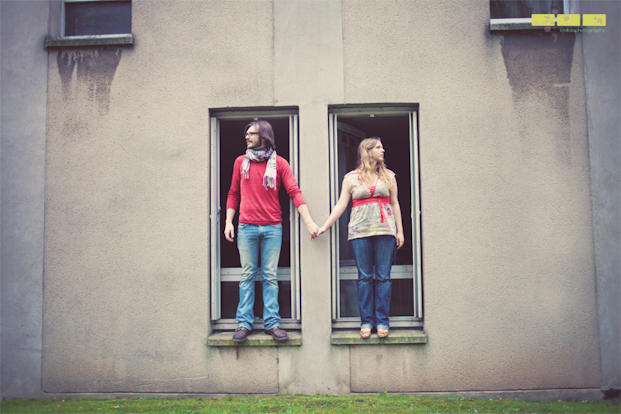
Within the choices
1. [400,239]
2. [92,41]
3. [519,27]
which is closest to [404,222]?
[400,239]

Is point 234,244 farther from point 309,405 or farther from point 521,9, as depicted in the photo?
point 521,9

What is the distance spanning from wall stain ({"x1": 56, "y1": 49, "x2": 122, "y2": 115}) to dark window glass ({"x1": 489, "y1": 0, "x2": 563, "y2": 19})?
4094mm

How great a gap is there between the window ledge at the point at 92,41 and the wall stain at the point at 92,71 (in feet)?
0.24

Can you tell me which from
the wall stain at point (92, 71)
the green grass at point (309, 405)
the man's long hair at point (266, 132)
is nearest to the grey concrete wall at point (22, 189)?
the wall stain at point (92, 71)

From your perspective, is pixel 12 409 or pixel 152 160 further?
pixel 152 160

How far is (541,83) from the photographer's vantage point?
13.6 ft

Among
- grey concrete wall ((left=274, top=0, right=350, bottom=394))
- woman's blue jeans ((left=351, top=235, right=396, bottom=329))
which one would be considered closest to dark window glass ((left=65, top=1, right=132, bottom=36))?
grey concrete wall ((left=274, top=0, right=350, bottom=394))

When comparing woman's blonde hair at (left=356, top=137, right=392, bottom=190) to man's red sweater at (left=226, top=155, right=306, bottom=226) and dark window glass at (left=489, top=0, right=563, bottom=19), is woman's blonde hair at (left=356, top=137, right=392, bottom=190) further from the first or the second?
dark window glass at (left=489, top=0, right=563, bottom=19)

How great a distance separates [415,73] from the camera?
4.18 metres

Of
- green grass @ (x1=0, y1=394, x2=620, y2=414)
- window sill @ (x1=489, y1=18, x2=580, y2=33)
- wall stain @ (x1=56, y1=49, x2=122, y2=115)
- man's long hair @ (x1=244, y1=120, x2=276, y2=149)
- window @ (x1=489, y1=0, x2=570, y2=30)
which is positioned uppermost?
window @ (x1=489, y1=0, x2=570, y2=30)

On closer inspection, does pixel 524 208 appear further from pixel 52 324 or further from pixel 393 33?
pixel 52 324

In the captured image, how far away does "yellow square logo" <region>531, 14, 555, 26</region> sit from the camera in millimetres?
4160

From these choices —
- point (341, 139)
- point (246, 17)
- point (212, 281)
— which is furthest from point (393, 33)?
point (212, 281)

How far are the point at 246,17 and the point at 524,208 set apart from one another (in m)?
3.50
